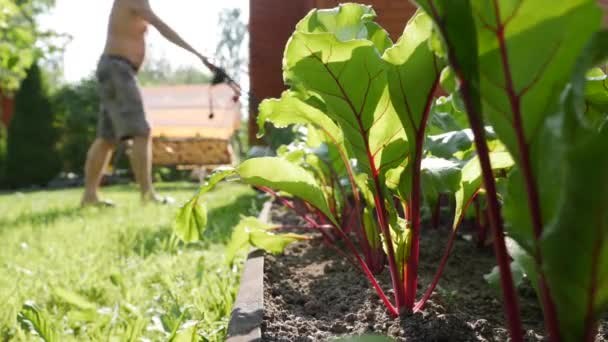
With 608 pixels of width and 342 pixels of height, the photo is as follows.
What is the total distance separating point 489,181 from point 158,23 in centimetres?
390

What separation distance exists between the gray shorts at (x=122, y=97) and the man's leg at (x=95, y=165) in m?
0.34

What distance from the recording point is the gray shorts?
15.3ft

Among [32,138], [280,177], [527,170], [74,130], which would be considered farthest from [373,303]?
[74,130]

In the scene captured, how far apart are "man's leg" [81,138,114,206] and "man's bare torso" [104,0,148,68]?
75cm

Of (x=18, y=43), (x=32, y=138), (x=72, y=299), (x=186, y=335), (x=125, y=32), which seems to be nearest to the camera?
(x=186, y=335)

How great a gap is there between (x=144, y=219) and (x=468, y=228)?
2265 millimetres

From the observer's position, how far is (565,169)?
497 millimetres

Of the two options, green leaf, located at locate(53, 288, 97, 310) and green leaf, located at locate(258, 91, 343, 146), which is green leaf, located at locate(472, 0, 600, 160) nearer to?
green leaf, located at locate(258, 91, 343, 146)

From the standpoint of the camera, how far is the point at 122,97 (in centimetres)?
468

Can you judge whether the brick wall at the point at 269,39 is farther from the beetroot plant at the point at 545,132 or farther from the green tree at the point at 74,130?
the green tree at the point at 74,130

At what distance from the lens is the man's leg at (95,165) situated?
4.89 meters

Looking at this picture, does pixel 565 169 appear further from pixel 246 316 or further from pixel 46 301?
pixel 46 301

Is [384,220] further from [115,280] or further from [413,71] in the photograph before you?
[115,280]

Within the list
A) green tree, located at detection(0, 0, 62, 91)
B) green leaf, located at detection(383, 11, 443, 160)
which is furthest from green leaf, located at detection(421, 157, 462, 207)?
green tree, located at detection(0, 0, 62, 91)
